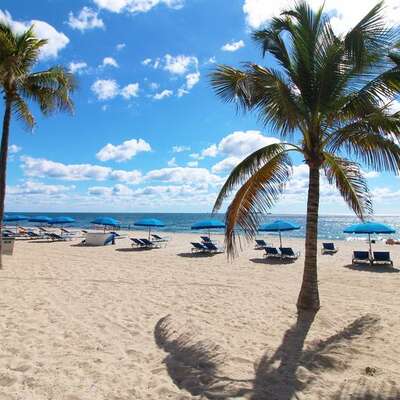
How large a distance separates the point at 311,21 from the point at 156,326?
255 inches

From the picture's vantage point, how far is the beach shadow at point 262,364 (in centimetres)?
404

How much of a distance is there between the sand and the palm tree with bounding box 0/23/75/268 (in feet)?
17.3

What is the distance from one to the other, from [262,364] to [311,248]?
300 cm

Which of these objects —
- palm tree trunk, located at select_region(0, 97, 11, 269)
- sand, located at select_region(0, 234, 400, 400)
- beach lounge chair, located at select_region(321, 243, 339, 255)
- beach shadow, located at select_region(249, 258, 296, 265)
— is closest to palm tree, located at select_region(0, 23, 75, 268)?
palm tree trunk, located at select_region(0, 97, 11, 269)

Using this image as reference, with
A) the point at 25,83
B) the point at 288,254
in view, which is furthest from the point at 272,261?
the point at 25,83

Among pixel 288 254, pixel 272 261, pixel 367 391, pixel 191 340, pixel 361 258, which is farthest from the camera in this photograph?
pixel 288 254

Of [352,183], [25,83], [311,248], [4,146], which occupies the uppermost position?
[25,83]

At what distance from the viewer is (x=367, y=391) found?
159 inches

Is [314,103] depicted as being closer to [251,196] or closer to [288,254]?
[251,196]

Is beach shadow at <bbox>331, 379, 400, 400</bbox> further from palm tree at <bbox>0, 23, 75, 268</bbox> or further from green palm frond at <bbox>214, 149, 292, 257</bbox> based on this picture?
palm tree at <bbox>0, 23, 75, 268</bbox>

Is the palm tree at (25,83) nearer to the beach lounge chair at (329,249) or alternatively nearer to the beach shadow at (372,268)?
the beach shadow at (372,268)

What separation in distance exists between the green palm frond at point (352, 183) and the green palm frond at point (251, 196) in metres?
1.26

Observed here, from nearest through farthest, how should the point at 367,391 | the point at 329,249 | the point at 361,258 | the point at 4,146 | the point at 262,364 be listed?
the point at 367,391, the point at 262,364, the point at 4,146, the point at 361,258, the point at 329,249

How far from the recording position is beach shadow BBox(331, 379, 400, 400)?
3904 millimetres
